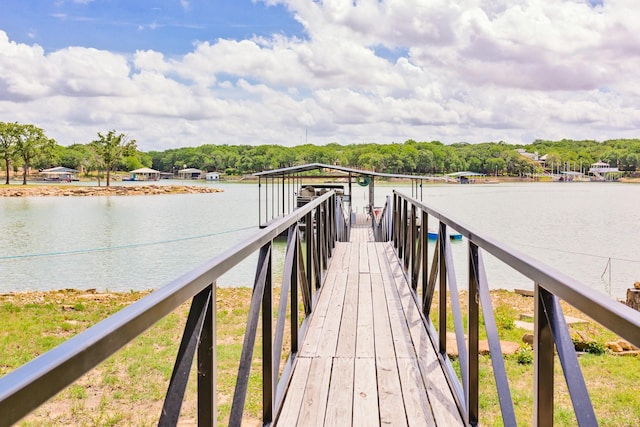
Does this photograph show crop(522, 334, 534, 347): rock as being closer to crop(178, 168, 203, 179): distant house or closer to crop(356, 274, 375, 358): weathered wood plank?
crop(356, 274, 375, 358): weathered wood plank

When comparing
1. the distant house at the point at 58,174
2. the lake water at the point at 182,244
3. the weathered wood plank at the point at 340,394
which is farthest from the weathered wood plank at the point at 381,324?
the distant house at the point at 58,174

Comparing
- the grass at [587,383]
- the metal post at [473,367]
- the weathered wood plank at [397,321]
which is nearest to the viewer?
the metal post at [473,367]

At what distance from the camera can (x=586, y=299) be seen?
106 centimetres

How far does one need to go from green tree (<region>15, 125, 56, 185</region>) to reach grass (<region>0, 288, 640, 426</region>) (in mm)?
65418

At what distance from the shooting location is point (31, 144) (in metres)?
65.5

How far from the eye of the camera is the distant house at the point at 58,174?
8606 cm

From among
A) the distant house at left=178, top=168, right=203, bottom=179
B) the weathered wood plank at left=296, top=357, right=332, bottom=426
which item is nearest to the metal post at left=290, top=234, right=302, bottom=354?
the weathered wood plank at left=296, top=357, right=332, bottom=426

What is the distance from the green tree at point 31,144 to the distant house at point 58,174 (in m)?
19.2

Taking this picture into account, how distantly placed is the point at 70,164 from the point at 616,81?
105665 millimetres

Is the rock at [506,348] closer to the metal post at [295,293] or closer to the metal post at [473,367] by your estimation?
the metal post at [295,293]

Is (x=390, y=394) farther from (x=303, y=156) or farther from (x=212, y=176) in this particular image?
(x=212, y=176)

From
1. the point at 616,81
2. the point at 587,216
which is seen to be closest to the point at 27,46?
the point at 587,216

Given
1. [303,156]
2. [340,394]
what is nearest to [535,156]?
[303,156]

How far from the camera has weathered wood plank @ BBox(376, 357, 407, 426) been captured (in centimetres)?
233
